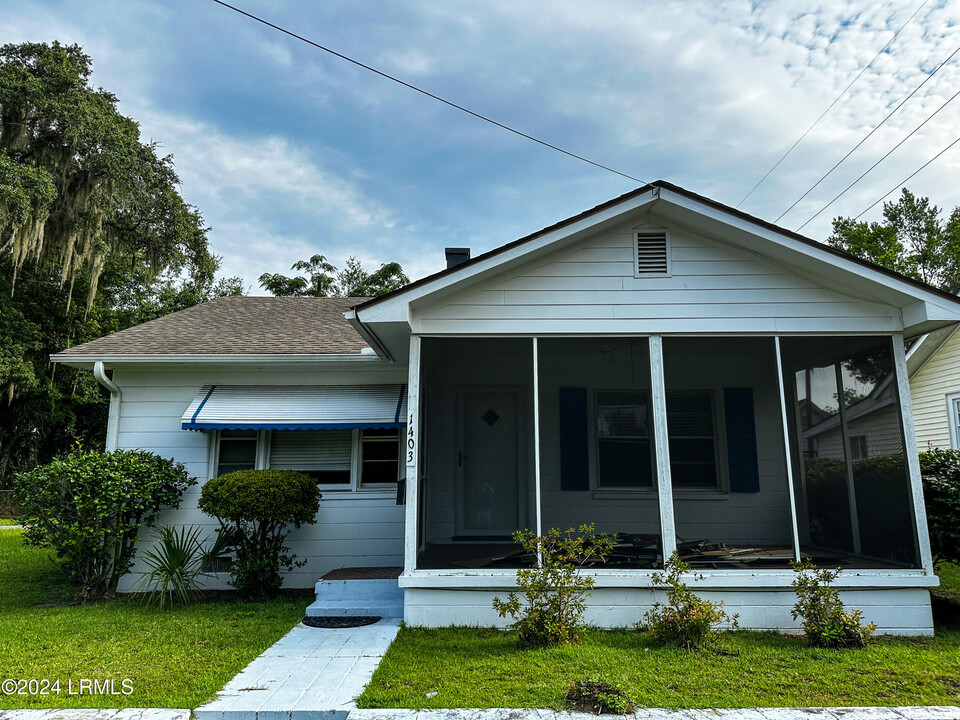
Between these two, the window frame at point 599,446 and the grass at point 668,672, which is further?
the window frame at point 599,446

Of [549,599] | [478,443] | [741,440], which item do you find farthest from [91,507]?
[741,440]

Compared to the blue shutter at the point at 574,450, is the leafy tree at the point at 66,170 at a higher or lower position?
higher

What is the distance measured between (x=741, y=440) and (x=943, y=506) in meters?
2.54

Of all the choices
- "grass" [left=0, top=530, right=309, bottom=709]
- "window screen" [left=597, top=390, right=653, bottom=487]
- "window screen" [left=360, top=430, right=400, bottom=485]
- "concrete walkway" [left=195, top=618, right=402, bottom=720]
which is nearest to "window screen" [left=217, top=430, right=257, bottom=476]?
"window screen" [left=360, top=430, right=400, bottom=485]

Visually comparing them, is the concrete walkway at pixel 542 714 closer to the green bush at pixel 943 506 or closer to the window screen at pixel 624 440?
the green bush at pixel 943 506

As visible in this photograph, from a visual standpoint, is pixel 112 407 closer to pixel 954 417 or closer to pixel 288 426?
pixel 288 426

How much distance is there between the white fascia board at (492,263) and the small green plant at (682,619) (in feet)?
9.69

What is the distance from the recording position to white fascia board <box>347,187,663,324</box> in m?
5.53

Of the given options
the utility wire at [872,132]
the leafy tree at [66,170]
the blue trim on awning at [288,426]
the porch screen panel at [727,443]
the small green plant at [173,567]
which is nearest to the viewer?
the small green plant at [173,567]

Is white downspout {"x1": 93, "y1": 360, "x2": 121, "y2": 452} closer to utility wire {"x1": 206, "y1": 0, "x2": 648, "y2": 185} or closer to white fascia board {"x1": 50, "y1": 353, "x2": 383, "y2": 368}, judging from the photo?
white fascia board {"x1": 50, "y1": 353, "x2": 383, "y2": 368}

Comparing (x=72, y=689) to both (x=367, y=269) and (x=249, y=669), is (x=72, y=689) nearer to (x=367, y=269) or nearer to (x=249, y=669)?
(x=249, y=669)

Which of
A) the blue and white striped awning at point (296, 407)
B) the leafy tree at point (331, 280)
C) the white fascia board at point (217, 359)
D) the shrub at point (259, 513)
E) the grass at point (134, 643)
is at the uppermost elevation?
the leafy tree at point (331, 280)

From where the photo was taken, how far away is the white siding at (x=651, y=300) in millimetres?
5777

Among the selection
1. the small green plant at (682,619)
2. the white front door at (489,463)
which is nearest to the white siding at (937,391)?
the white front door at (489,463)
